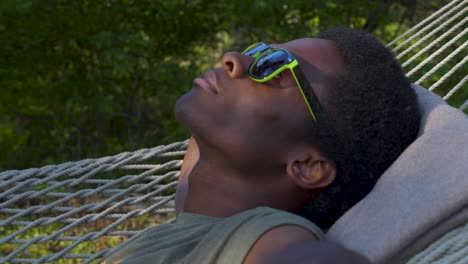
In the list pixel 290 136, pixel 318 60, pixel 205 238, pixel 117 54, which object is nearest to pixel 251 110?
pixel 290 136

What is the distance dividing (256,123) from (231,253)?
0.35m

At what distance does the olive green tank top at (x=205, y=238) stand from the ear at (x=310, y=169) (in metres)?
0.20

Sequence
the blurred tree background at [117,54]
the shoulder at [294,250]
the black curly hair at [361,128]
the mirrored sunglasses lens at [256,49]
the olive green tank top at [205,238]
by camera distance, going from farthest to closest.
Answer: the blurred tree background at [117,54]
the mirrored sunglasses lens at [256,49]
the black curly hair at [361,128]
the olive green tank top at [205,238]
the shoulder at [294,250]

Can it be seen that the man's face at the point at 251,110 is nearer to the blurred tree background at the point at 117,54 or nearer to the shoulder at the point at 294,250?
the shoulder at the point at 294,250

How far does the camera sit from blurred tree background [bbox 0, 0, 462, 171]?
4805 millimetres

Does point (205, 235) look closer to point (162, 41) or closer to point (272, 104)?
point (272, 104)

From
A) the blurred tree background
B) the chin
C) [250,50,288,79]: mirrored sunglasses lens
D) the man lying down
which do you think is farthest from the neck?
the blurred tree background

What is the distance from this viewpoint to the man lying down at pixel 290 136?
1.71 metres

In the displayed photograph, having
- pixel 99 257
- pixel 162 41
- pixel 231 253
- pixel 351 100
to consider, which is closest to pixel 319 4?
pixel 162 41

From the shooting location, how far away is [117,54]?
4.82 m

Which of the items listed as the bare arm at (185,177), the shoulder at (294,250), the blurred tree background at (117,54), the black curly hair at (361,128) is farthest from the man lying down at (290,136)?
the blurred tree background at (117,54)

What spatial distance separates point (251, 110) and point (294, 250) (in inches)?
16.6

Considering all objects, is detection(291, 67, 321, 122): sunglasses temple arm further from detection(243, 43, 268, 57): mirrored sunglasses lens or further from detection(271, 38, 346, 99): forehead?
detection(243, 43, 268, 57): mirrored sunglasses lens

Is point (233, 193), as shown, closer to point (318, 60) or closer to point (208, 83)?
point (208, 83)
